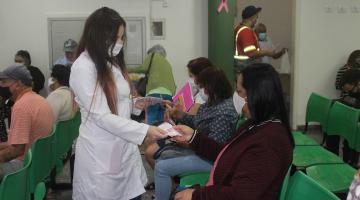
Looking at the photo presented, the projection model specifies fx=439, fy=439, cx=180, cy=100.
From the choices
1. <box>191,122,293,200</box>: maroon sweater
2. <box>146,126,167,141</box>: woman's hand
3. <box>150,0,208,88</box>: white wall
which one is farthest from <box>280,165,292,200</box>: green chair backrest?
<box>150,0,208,88</box>: white wall

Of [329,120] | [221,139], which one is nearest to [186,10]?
[329,120]

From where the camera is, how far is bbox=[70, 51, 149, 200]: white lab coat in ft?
6.61

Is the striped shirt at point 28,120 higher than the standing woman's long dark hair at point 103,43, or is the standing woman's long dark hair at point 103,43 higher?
the standing woman's long dark hair at point 103,43

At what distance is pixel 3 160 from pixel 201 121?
4.59 feet

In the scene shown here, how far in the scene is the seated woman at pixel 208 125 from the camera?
122 inches

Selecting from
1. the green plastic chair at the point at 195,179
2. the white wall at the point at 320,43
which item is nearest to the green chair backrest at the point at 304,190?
the green plastic chair at the point at 195,179

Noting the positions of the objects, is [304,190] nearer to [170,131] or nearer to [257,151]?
[257,151]

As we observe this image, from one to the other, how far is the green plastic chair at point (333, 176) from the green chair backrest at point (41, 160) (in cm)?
174

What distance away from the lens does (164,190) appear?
10.5ft

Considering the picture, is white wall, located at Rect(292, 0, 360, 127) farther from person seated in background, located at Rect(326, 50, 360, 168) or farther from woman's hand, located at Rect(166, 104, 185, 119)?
woman's hand, located at Rect(166, 104, 185, 119)

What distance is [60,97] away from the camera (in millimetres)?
3783

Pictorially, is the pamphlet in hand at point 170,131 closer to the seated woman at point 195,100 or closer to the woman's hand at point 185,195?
the woman's hand at point 185,195

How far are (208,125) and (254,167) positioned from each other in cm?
136

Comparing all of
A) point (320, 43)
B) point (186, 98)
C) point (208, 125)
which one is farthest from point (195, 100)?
point (320, 43)
